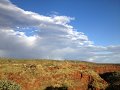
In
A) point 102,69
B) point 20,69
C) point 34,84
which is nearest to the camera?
point 34,84

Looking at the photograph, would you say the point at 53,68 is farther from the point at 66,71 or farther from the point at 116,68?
the point at 116,68

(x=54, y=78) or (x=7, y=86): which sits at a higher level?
(x=54, y=78)

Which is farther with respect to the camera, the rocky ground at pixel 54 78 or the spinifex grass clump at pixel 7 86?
the rocky ground at pixel 54 78

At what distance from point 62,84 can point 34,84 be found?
196 inches

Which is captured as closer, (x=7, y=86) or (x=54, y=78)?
(x=7, y=86)

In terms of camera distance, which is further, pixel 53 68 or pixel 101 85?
pixel 53 68

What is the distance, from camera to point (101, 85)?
46781mm

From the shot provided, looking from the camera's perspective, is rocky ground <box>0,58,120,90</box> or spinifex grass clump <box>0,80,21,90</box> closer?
spinifex grass clump <box>0,80,21,90</box>

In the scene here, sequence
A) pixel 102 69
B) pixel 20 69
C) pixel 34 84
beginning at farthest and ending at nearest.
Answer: pixel 102 69, pixel 20 69, pixel 34 84

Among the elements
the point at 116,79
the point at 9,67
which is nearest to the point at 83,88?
the point at 116,79

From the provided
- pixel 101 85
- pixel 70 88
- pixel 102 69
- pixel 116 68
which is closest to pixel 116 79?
pixel 101 85

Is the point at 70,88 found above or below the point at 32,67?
below

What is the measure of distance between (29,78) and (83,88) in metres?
10.1

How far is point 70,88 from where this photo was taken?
4509cm
